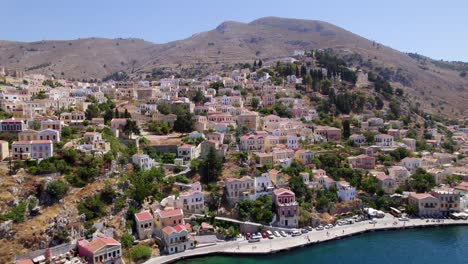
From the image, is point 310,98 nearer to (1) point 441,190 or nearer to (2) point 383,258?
(1) point 441,190

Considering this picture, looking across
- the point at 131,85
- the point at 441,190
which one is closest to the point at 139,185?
the point at 441,190

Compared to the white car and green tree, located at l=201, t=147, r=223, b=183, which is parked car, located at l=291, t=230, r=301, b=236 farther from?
green tree, located at l=201, t=147, r=223, b=183

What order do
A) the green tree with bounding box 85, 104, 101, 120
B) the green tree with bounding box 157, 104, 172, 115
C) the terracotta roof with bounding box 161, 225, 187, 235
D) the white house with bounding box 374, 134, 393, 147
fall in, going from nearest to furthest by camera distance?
the terracotta roof with bounding box 161, 225, 187, 235 < the green tree with bounding box 85, 104, 101, 120 < the white house with bounding box 374, 134, 393, 147 < the green tree with bounding box 157, 104, 172, 115

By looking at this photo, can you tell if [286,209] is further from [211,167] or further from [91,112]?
[91,112]

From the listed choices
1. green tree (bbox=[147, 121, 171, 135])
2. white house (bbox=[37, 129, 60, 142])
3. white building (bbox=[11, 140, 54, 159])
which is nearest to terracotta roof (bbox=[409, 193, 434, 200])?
green tree (bbox=[147, 121, 171, 135])

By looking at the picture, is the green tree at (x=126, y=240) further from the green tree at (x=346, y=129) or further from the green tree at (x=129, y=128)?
the green tree at (x=346, y=129)

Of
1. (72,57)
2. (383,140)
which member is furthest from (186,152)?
(72,57)

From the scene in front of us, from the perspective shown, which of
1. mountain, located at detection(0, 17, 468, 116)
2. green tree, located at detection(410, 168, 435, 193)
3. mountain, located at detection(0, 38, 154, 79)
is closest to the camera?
green tree, located at detection(410, 168, 435, 193)
